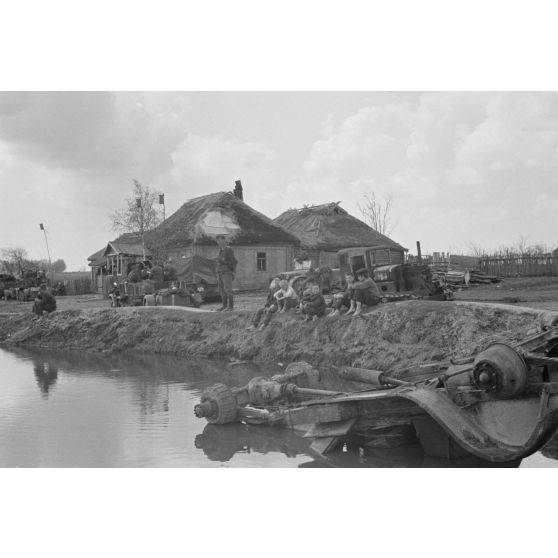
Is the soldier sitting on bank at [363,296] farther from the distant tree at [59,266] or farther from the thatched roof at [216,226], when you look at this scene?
the distant tree at [59,266]

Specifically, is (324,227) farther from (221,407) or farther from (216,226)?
(221,407)

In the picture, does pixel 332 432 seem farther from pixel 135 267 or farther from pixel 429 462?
pixel 135 267

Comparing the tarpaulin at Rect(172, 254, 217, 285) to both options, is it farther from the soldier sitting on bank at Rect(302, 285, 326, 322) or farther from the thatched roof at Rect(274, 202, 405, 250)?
the thatched roof at Rect(274, 202, 405, 250)

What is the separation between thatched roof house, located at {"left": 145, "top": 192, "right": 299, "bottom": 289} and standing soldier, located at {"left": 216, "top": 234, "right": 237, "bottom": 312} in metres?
1.32

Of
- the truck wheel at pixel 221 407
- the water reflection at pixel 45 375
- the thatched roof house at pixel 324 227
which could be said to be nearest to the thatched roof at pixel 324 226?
the thatched roof house at pixel 324 227

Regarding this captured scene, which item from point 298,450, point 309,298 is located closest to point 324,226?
point 309,298

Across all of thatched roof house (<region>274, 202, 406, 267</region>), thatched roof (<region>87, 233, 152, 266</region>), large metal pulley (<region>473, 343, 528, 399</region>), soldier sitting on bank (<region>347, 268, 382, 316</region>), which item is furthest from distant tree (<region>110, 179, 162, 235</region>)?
thatched roof house (<region>274, 202, 406, 267</region>)

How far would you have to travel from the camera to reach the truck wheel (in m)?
7.29

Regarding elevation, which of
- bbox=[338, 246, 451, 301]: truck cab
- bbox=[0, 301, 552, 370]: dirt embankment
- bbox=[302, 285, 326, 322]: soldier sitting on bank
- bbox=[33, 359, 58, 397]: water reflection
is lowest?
bbox=[33, 359, 58, 397]: water reflection

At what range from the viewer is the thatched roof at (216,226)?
47.5 feet

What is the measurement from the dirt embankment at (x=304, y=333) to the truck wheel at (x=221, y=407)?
10.3ft

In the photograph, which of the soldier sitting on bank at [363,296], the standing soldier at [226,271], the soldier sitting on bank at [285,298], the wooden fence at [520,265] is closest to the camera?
the soldier sitting on bank at [363,296]

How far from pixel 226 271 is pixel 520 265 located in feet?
20.5

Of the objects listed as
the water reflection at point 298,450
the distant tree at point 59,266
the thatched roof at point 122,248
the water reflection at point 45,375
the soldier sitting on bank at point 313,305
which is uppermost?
the thatched roof at point 122,248
